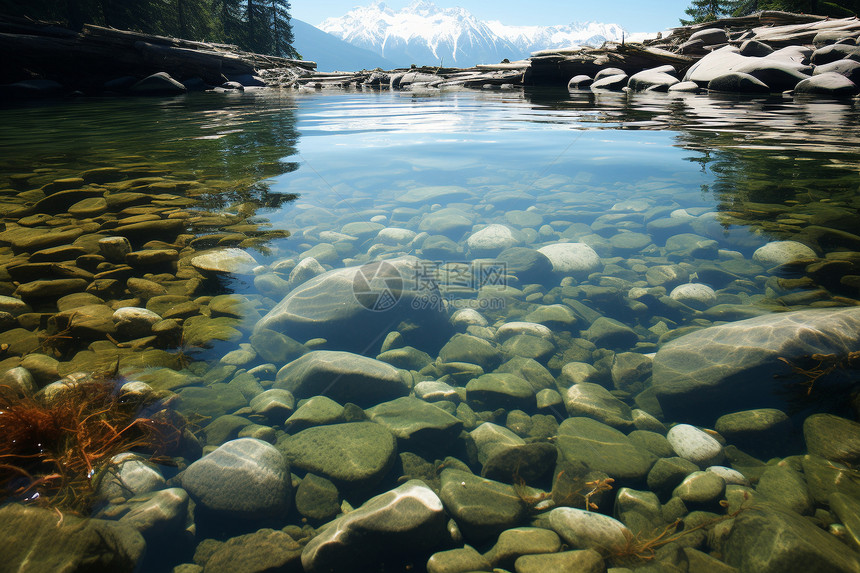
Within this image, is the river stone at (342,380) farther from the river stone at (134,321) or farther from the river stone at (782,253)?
the river stone at (782,253)

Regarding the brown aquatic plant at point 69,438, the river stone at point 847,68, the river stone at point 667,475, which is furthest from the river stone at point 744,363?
the river stone at point 847,68

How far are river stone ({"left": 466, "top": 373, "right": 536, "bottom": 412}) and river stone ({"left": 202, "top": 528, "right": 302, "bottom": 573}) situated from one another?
1.08m

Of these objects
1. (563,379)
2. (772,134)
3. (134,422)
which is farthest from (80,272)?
(772,134)

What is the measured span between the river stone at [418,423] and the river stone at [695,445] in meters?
0.99

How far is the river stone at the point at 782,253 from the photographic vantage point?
3.06 metres

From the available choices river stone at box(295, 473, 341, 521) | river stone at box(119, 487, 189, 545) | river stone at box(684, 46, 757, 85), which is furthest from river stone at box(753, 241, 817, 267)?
river stone at box(684, 46, 757, 85)

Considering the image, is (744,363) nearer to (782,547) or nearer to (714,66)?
(782,547)

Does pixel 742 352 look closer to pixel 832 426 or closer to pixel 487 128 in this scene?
pixel 832 426

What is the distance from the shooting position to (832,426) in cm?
176

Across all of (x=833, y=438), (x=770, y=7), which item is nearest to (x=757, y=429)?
(x=833, y=438)

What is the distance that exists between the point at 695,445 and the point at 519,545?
0.98 meters

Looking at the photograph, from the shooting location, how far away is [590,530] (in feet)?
4.86

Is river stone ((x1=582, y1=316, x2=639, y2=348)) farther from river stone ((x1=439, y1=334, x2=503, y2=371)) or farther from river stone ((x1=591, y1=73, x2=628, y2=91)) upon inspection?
river stone ((x1=591, y1=73, x2=628, y2=91))

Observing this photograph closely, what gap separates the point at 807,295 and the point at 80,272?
4.90 m
